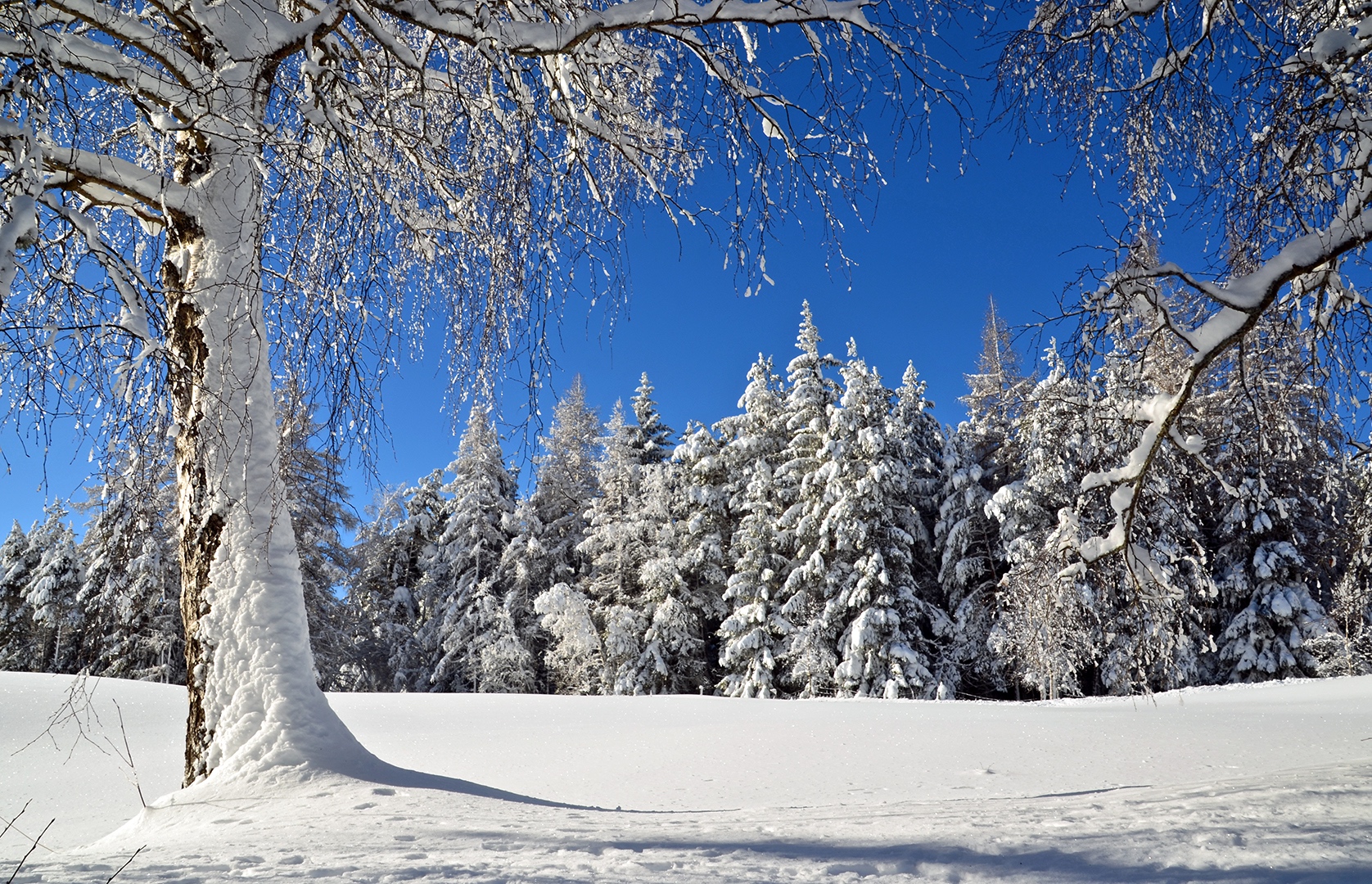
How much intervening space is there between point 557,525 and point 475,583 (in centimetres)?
295

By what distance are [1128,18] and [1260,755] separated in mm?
5388

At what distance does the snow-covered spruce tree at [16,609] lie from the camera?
25.1 metres

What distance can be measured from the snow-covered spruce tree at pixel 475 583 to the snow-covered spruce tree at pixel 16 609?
1380cm

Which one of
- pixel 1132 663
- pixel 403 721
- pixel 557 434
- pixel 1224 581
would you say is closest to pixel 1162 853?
pixel 1132 663

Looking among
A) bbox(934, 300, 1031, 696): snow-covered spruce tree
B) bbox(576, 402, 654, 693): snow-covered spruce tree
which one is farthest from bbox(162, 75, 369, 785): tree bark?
bbox(576, 402, 654, 693): snow-covered spruce tree

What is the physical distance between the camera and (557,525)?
2362 centimetres

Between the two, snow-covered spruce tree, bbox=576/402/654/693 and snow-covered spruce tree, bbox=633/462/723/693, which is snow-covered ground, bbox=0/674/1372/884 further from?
snow-covered spruce tree, bbox=633/462/723/693

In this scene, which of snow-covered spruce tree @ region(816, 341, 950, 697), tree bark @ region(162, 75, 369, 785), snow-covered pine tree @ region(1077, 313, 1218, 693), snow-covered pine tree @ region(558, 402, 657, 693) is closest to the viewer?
tree bark @ region(162, 75, 369, 785)

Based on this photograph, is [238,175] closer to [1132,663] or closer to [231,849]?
[231,849]

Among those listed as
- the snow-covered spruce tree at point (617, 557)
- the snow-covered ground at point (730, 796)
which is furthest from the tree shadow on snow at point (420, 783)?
the snow-covered spruce tree at point (617, 557)

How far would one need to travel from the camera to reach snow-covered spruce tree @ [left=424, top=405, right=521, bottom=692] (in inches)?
832

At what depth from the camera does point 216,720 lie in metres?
3.26

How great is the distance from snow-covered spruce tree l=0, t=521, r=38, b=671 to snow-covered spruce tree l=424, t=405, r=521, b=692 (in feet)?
45.3

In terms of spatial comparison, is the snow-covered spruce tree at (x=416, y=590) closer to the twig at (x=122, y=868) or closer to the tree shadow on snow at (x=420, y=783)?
the tree shadow on snow at (x=420, y=783)
